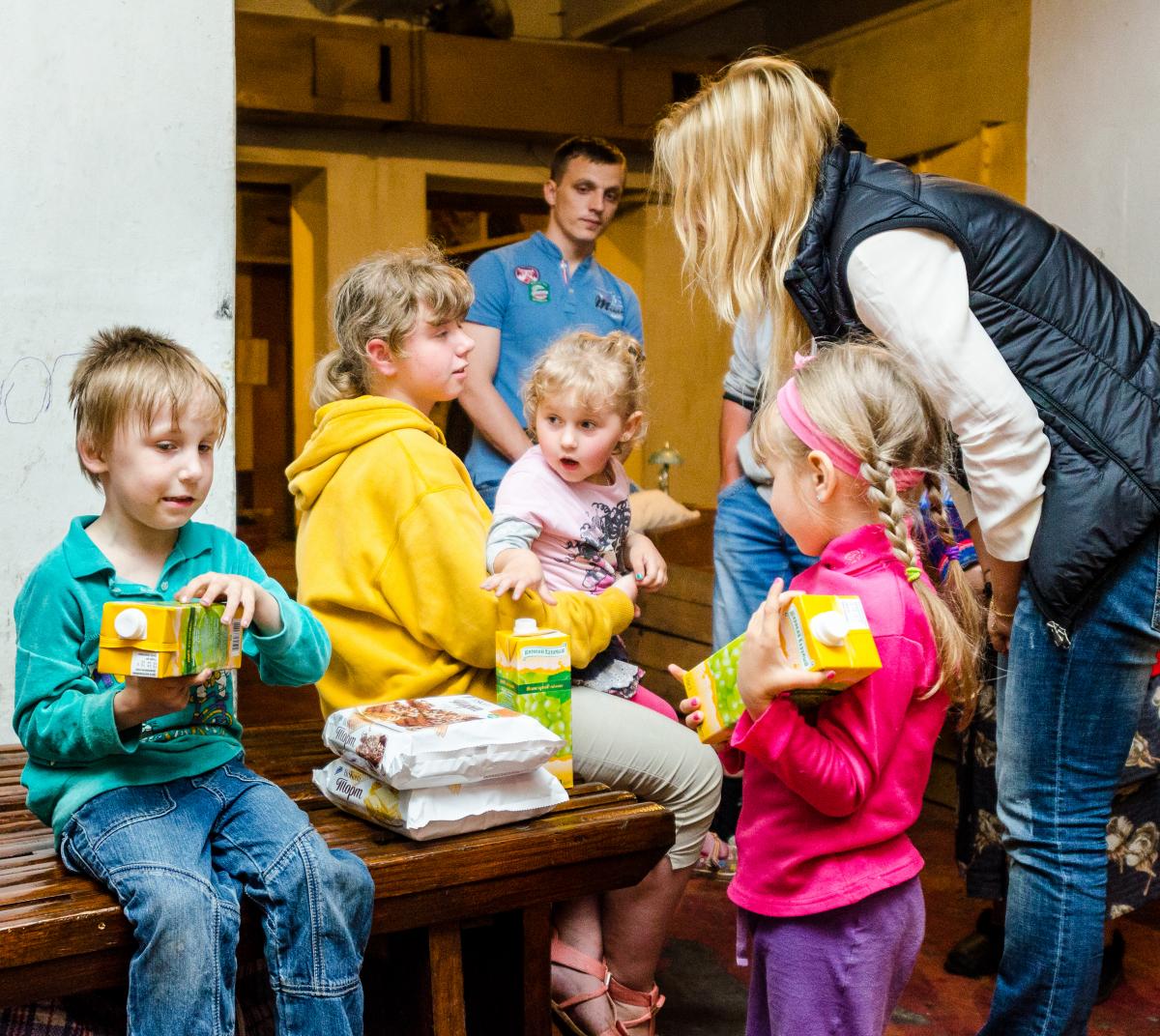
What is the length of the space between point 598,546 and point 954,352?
1.00 m

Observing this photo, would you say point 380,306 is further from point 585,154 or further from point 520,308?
point 585,154

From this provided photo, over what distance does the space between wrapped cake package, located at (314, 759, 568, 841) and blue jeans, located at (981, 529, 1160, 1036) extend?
0.78m

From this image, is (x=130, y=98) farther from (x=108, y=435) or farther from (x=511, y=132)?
(x=511, y=132)

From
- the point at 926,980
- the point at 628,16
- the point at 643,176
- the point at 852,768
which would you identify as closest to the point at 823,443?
the point at 852,768

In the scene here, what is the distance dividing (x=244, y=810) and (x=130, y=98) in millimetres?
1678

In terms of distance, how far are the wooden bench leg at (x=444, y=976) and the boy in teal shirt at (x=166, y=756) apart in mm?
212

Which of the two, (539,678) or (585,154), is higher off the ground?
(585,154)

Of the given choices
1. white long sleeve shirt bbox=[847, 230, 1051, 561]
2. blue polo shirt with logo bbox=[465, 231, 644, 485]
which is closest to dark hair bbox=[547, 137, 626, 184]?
blue polo shirt with logo bbox=[465, 231, 644, 485]

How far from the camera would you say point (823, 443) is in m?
1.77

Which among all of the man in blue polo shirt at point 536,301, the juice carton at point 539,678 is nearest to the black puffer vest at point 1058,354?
the juice carton at point 539,678

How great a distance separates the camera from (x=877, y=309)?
1.94 meters

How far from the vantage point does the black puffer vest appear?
1959 millimetres

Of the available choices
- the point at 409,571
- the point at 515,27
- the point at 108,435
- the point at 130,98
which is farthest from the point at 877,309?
the point at 515,27

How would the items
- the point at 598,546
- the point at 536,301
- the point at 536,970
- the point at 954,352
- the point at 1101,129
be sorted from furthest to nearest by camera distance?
the point at 536,301 → the point at 1101,129 → the point at 598,546 → the point at 536,970 → the point at 954,352
